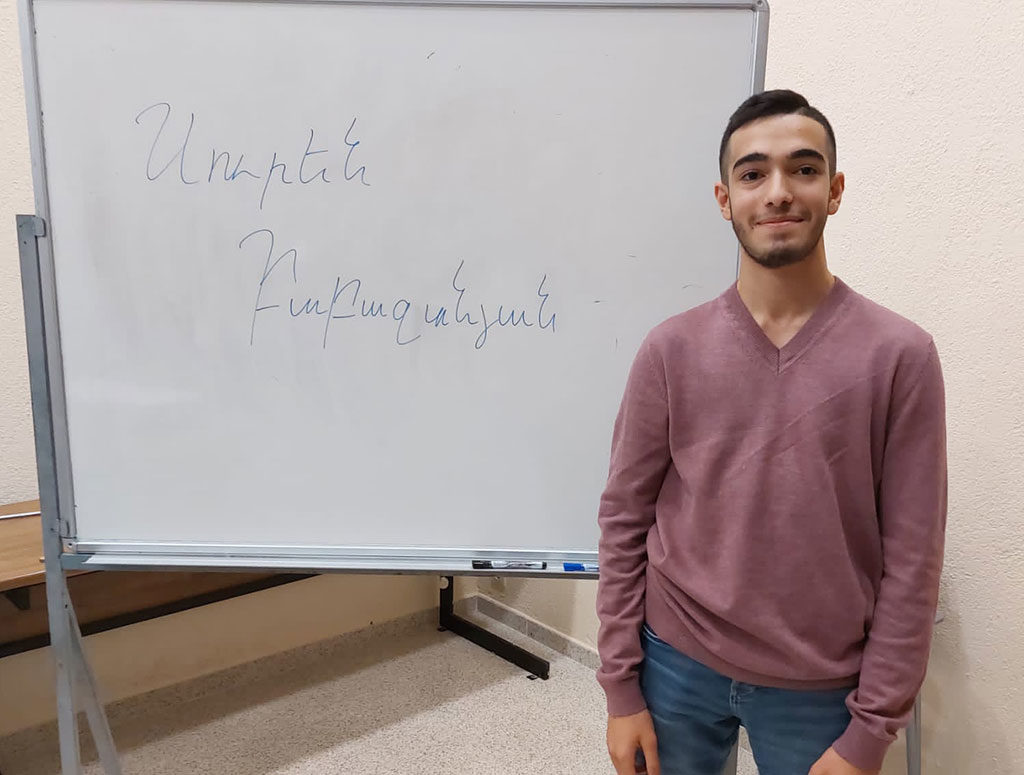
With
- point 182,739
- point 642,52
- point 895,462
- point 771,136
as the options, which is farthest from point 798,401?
point 182,739

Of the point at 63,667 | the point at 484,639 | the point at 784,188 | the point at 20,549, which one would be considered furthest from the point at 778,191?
the point at 484,639

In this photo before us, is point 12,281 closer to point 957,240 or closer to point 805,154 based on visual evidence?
point 805,154

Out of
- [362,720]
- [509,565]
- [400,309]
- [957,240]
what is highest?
[957,240]

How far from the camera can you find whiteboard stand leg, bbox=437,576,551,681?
205cm

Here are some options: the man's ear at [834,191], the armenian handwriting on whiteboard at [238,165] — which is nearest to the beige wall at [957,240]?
the man's ear at [834,191]

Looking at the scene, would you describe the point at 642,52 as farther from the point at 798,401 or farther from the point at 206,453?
the point at 206,453

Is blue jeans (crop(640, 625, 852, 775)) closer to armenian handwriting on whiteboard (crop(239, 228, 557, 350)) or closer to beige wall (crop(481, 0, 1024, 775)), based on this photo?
armenian handwriting on whiteboard (crop(239, 228, 557, 350))

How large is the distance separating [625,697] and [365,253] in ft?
2.31

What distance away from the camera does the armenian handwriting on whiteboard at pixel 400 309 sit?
1078 millimetres

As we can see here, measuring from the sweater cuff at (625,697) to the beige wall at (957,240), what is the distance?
760 millimetres

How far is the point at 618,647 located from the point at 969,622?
0.80 meters

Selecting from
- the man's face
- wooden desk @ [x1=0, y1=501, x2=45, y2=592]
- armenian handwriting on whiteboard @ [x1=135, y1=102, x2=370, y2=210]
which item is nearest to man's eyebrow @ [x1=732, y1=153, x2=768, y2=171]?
the man's face

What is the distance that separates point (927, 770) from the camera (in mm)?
1351

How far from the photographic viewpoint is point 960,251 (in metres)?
1.23
